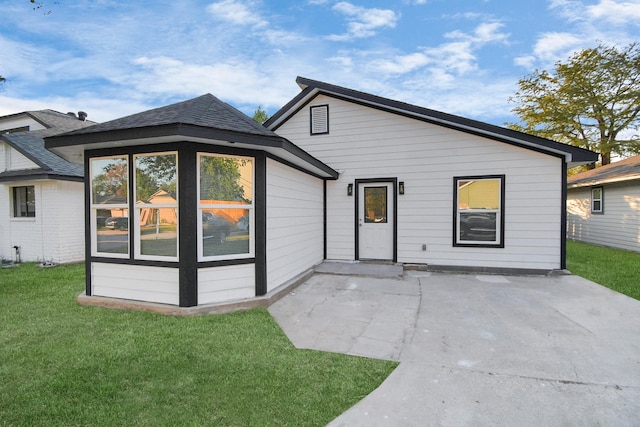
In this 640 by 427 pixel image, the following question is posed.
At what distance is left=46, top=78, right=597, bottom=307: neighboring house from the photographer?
169 inches

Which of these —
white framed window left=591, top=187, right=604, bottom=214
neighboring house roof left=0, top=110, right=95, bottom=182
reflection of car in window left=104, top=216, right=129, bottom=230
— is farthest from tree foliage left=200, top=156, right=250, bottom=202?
white framed window left=591, top=187, right=604, bottom=214

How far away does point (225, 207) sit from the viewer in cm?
450

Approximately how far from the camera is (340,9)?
934 centimetres

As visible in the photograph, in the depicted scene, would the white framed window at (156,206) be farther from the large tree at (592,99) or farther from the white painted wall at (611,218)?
the large tree at (592,99)

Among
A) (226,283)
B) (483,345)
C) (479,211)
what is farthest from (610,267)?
(226,283)

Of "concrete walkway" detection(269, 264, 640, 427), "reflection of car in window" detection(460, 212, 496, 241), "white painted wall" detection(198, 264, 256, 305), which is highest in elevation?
"reflection of car in window" detection(460, 212, 496, 241)

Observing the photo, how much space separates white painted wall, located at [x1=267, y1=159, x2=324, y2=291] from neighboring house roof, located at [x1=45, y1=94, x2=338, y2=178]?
2.13ft

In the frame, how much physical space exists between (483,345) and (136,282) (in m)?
4.64

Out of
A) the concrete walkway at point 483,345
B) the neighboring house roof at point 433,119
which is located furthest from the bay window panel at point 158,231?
the neighboring house roof at point 433,119

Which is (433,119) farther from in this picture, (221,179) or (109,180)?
(109,180)

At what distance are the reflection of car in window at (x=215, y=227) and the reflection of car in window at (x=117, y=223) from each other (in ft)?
4.12

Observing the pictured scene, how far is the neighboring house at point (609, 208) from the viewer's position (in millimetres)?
9945

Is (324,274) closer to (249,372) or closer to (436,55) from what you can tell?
(249,372)

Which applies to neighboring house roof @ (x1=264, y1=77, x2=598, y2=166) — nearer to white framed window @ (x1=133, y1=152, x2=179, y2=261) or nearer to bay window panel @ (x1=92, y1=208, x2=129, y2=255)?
white framed window @ (x1=133, y1=152, x2=179, y2=261)
